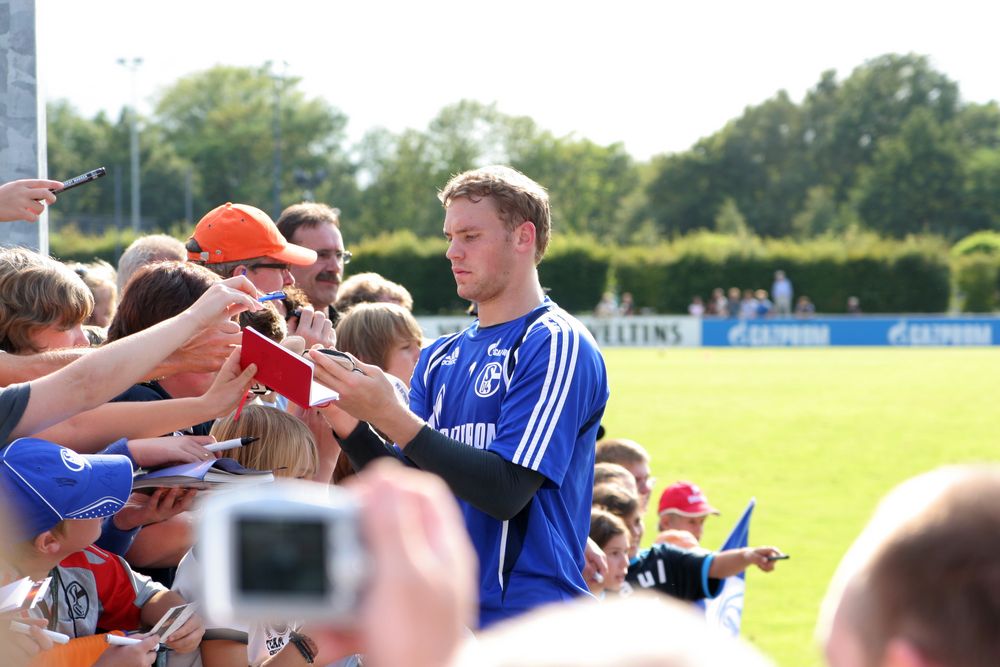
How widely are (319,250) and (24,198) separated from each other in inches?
101

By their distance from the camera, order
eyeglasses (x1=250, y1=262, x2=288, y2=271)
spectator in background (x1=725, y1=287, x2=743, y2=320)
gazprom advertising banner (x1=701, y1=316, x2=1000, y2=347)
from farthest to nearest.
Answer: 1. spectator in background (x1=725, y1=287, x2=743, y2=320)
2. gazprom advertising banner (x1=701, y1=316, x2=1000, y2=347)
3. eyeglasses (x1=250, y1=262, x2=288, y2=271)

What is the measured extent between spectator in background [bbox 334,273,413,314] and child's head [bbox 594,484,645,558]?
5.89ft

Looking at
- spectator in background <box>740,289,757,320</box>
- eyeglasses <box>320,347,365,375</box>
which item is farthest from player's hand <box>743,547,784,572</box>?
spectator in background <box>740,289,757,320</box>

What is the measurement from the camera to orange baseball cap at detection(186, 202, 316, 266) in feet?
17.3

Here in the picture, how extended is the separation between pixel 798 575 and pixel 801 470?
6032 mm

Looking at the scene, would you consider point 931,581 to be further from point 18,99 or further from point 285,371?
point 18,99

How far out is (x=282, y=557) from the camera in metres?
0.99

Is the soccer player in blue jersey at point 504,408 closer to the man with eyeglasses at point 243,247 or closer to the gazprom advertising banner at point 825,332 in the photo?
the man with eyeglasses at point 243,247

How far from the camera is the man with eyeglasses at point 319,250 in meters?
6.66

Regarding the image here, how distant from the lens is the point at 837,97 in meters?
110

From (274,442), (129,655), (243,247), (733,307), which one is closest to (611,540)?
(274,442)

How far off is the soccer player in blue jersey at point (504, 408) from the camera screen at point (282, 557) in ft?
7.82

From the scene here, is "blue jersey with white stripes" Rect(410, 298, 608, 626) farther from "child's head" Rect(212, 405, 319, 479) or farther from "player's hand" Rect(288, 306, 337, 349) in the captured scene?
"player's hand" Rect(288, 306, 337, 349)

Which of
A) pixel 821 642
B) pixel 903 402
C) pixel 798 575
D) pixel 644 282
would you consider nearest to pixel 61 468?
pixel 821 642
